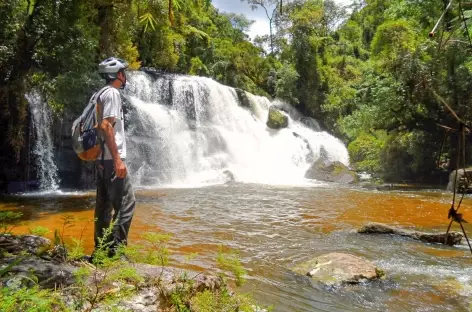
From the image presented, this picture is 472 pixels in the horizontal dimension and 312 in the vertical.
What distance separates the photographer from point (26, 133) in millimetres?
12750

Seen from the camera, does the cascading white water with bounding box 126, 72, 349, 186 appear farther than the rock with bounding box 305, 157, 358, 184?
No

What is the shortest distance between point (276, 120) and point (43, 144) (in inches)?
533

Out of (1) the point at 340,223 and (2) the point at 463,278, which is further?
(1) the point at 340,223

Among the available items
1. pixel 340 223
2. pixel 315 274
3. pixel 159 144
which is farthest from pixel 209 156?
pixel 315 274

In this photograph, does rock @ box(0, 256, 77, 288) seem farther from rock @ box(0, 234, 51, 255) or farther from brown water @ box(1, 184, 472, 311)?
brown water @ box(1, 184, 472, 311)

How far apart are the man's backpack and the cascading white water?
1183cm

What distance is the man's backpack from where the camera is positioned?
3.48 meters

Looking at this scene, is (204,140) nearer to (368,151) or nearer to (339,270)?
(368,151)

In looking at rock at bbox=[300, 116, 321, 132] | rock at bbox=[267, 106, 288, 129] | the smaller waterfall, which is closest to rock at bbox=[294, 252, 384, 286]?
the smaller waterfall

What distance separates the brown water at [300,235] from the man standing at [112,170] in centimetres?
31

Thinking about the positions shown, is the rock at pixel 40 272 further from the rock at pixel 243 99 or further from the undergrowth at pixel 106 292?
the rock at pixel 243 99

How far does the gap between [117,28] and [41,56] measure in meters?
3.07

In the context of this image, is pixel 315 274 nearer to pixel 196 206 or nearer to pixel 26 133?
pixel 196 206

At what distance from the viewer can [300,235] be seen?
6.72 m
